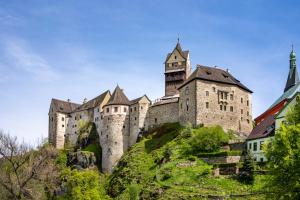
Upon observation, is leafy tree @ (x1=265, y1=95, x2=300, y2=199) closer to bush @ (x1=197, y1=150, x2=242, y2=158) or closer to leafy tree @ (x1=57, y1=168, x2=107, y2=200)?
leafy tree @ (x1=57, y1=168, x2=107, y2=200)

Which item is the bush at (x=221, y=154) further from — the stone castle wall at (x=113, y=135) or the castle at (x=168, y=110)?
the stone castle wall at (x=113, y=135)

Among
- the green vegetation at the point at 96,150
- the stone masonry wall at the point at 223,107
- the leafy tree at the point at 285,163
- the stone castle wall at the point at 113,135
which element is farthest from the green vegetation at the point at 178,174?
the green vegetation at the point at 96,150

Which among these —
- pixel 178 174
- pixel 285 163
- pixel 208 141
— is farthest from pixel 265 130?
pixel 285 163

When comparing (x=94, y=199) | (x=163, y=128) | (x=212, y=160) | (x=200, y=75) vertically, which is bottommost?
(x=94, y=199)

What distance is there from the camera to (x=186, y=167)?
67.6m

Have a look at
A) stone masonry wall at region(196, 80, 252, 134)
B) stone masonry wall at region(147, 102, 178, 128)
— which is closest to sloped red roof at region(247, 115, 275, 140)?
stone masonry wall at region(196, 80, 252, 134)

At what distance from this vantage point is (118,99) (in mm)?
97062

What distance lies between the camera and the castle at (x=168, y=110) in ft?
276

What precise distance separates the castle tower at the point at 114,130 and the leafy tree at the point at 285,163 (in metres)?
56.2

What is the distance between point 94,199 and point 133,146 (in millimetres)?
35967

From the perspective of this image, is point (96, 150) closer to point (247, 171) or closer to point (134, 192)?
point (134, 192)

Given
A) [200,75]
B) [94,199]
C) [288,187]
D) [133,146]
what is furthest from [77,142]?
[288,187]

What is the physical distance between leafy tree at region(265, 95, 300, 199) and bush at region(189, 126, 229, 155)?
32.4m

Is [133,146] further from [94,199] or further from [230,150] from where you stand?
[94,199]
